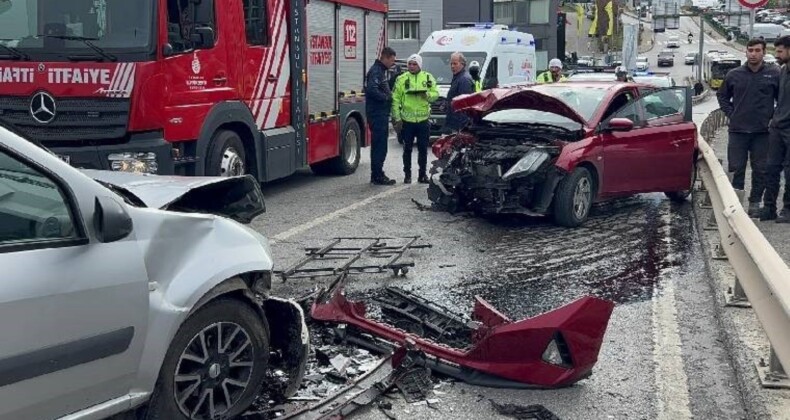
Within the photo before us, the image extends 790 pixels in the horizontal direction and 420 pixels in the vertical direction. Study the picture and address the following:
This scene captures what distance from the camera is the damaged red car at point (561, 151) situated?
29.6ft

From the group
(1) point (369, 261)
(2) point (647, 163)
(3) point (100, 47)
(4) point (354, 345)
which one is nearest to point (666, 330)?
(4) point (354, 345)

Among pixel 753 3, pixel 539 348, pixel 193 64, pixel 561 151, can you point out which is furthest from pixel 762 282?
pixel 753 3

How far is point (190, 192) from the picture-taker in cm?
432

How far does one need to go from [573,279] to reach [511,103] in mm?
3157

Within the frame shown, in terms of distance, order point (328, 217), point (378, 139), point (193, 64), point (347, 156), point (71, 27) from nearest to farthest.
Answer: point (71, 27)
point (193, 64)
point (328, 217)
point (378, 139)
point (347, 156)

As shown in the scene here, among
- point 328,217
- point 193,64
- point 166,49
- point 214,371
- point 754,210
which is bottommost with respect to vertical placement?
point 328,217

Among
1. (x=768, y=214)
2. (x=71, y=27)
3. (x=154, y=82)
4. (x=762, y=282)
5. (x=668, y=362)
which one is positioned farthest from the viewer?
(x=768, y=214)

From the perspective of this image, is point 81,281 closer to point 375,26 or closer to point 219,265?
point 219,265

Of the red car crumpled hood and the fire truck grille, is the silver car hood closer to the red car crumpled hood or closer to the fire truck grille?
→ the fire truck grille

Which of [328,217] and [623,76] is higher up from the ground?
[623,76]

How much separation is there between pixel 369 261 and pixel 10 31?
12.8ft

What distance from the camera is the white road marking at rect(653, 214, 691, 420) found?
4.50 meters

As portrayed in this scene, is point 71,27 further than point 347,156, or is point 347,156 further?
point 347,156

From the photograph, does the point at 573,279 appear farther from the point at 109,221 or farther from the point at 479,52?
the point at 479,52
